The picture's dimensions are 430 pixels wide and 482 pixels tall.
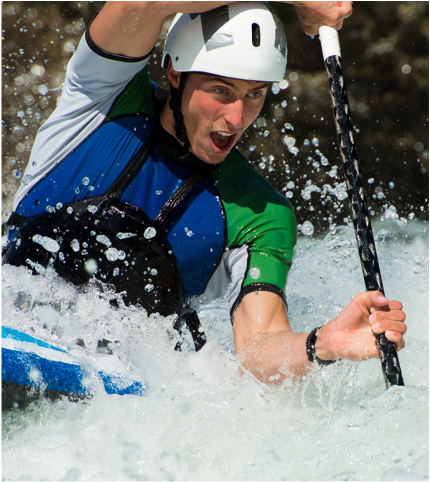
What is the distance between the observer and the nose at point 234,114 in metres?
1.81

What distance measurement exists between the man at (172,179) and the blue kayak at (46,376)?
33 cm

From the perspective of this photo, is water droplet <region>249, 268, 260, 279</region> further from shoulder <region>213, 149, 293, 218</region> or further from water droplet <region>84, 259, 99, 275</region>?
water droplet <region>84, 259, 99, 275</region>

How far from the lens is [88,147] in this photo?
1880 millimetres

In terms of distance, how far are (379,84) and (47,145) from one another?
3.33m

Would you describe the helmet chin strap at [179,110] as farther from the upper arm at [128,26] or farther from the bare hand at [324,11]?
the bare hand at [324,11]

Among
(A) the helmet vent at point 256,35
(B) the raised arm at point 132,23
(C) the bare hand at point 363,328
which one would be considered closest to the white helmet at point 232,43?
(A) the helmet vent at point 256,35

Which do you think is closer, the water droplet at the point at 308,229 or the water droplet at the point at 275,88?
the water droplet at the point at 308,229

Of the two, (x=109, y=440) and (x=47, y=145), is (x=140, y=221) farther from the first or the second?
(x=109, y=440)

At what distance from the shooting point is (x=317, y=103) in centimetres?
435

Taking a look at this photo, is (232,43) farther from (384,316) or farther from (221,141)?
(384,316)

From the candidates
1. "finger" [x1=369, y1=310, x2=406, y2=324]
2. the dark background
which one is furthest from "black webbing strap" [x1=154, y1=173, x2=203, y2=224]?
the dark background

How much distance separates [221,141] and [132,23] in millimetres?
511

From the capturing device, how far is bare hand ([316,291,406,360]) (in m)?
1.39

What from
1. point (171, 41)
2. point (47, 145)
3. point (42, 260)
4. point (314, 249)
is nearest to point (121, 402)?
point (42, 260)
